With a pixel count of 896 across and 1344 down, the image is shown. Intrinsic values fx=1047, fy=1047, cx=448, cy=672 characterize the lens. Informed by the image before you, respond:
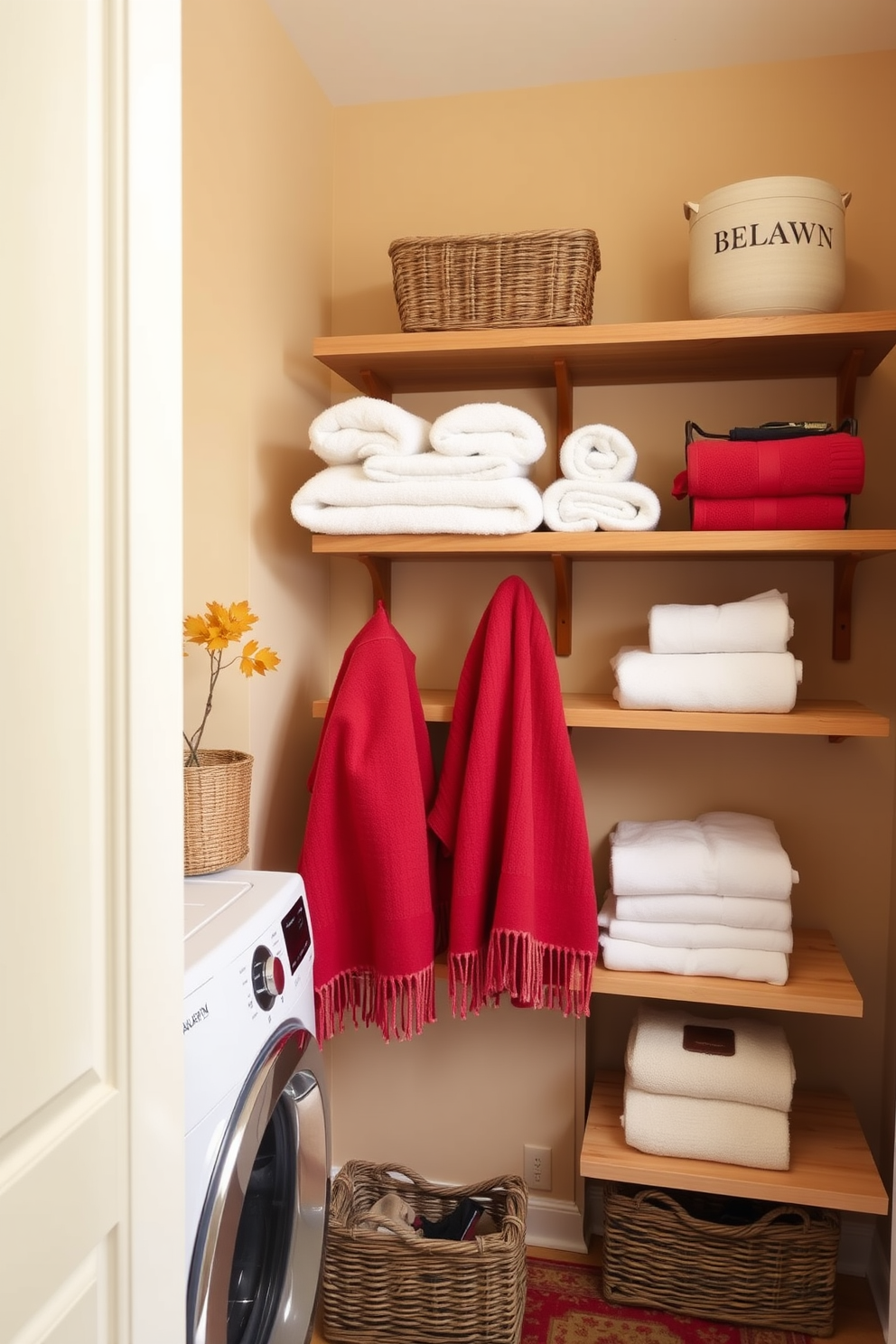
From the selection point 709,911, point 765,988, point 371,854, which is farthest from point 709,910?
point 371,854

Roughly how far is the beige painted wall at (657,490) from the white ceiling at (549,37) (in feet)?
0.15

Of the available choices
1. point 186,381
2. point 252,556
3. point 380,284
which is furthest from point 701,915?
point 380,284

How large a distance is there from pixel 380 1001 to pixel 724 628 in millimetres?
856

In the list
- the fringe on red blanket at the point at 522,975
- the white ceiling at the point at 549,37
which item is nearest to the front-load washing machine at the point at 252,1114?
the fringe on red blanket at the point at 522,975

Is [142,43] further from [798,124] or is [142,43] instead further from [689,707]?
[798,124]

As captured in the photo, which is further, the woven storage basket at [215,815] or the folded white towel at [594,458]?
the folded white towel at [594,458]

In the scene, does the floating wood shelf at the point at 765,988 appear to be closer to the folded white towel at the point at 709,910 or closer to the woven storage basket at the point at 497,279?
the folded white towel at the point at 709,910

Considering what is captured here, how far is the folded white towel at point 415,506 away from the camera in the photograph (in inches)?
67.9

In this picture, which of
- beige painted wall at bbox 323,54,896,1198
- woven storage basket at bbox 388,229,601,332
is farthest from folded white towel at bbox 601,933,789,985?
woven storage basket at bbox 388,229,601,332

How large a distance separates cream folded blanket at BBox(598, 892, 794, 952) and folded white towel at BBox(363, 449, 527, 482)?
0.78 metres

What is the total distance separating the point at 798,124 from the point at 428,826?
58.4 inches

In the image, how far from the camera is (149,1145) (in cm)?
76

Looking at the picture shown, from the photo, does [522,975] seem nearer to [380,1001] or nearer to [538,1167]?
[380,1001]

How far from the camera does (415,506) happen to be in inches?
69.1
